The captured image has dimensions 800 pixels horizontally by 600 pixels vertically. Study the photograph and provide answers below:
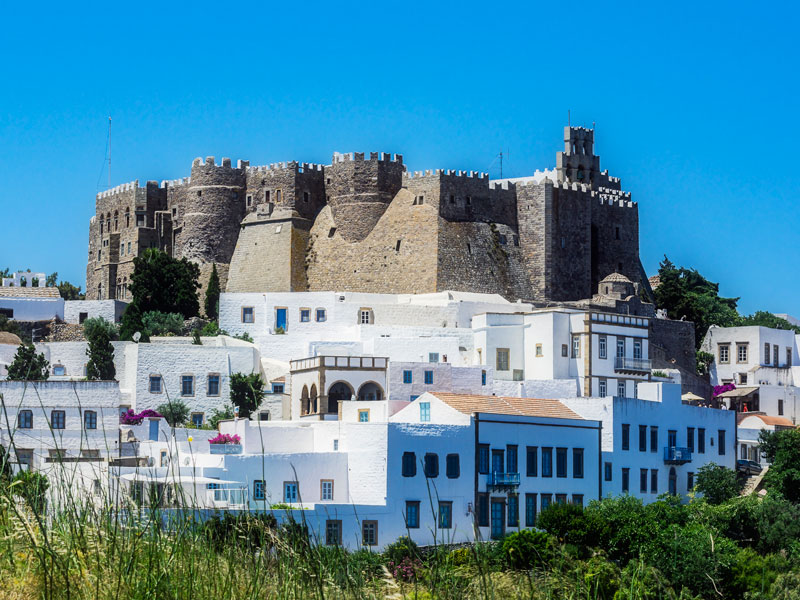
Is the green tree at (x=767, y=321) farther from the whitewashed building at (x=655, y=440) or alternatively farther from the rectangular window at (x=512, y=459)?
the rectangular window at (x=512, y=459)

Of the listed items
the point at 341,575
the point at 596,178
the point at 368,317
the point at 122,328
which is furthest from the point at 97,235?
the point at 341,575

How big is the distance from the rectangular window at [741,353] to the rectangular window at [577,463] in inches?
866

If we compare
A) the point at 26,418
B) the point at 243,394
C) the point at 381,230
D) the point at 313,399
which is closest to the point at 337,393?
the point at 313,399

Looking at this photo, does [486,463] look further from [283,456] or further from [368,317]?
[368,317]

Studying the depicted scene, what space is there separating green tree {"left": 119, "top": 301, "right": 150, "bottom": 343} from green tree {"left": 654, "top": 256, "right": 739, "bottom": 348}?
2567 cm

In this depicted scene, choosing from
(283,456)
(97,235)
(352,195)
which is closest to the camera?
(283,456)

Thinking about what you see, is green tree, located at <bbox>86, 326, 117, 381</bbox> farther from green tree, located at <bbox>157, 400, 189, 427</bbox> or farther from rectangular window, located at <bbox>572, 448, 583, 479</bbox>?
rectangular window, located at <bbox>572, 448, 583, 479</bbox>

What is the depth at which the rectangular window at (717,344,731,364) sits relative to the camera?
5978 centimetres

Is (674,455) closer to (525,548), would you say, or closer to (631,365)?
(631,365)

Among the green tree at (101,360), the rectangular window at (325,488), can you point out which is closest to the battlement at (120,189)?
the green tree at (101,360)

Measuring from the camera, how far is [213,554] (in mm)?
8516

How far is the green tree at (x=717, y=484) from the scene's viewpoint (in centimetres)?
4250

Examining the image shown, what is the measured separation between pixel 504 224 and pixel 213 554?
5065 cm

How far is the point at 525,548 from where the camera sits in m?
30.9
